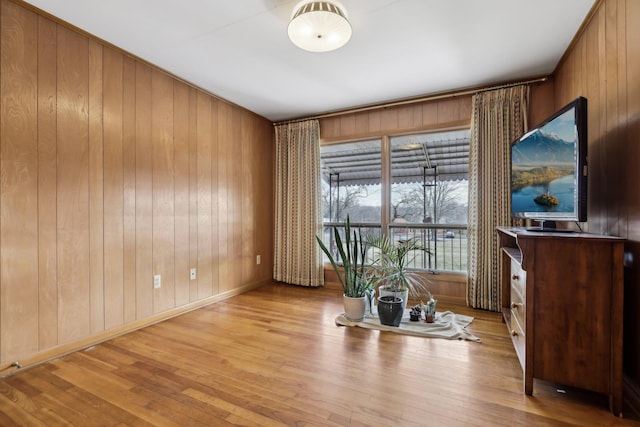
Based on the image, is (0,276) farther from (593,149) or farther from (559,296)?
(593,149)

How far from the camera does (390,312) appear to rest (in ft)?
8.78

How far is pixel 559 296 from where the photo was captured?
164 centimetres

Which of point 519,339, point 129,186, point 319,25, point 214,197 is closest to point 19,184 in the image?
point 129,186

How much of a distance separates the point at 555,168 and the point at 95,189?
331 cm

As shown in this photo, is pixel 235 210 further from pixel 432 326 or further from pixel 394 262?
pixel 432 326

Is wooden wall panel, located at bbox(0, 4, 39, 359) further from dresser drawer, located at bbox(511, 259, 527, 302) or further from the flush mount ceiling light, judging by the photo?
dresser drawer, located at bbox(511, 259, 527, 302)

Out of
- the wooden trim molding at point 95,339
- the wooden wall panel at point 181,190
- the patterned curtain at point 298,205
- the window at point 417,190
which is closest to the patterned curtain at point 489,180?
the window at point 417,190

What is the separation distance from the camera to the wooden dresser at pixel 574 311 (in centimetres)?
154

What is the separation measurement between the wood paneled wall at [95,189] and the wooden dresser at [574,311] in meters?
2.95

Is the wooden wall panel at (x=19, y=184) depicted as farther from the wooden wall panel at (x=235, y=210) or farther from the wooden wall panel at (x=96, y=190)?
the wooden wall panel at (x=235, y=210)

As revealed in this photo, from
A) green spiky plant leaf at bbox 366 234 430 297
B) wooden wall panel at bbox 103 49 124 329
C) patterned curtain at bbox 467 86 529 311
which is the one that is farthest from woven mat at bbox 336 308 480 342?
wooden wall panel at bbox 103 49 124 329

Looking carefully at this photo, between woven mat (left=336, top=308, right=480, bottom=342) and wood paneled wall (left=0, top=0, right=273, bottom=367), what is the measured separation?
1.79m

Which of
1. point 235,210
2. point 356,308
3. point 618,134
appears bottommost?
point 356,308

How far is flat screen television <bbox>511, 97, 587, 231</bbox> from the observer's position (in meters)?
1.70
